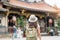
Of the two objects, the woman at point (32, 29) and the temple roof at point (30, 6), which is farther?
the temple roof at point (30, 6)

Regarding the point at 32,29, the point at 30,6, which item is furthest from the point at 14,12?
the point at 32,29

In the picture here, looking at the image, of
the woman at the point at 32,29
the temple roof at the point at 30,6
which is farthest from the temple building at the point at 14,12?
the woman at the point at 32,29

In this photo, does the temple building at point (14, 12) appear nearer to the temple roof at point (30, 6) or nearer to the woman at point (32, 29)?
the temple roof at point (30, 6)

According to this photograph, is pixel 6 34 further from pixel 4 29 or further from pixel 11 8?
pixel 11 8

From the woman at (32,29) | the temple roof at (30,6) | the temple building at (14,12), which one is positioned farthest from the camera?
the temple roof at (30,6)

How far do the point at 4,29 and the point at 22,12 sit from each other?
11.8 ft

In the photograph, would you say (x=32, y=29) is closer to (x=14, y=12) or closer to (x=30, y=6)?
(x=14, y=12)

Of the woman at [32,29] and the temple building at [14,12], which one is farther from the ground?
the woman at [32,29]

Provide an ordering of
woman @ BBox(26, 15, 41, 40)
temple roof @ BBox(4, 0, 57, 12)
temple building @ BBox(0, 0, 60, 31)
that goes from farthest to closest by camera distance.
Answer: temple roof @ BBox(4, 0, 57, 12) < temple building @ BBox(0, 0, 60, 31) < woman @ BBox(26, 15, 41, 40)

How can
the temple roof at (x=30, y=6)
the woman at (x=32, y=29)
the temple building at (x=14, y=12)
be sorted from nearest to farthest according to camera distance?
the woman at (x=32, y=29) → the temple building at (x=14, y=12) → the temple roof at (x=30, y=6)

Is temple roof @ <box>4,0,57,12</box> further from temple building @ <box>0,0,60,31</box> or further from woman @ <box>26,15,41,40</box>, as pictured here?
woman @ <box>26,15,41,40</box>

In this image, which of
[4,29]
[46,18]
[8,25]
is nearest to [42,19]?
[46,18]

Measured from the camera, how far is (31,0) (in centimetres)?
3412

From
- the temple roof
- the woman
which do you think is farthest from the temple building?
the woman
